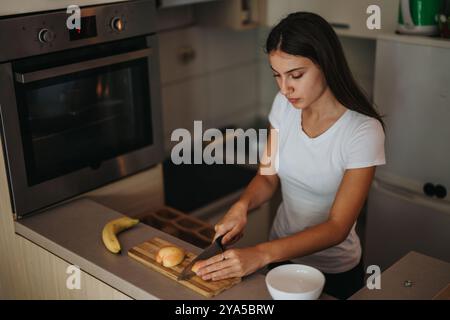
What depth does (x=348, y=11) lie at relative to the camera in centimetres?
232

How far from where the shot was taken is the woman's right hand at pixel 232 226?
159 centimetres

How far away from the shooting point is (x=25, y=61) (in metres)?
1.69

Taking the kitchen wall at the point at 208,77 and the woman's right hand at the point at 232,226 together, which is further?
the kitchen wall at the point at 208,77

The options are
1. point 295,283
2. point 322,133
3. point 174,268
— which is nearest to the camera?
point 295,283

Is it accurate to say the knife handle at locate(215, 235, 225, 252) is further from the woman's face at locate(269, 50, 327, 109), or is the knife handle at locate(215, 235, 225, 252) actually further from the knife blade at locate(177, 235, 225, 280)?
the woman's face at locate(269, 50, 327, 109)

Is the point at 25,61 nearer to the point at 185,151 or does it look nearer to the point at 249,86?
the point at 185,151

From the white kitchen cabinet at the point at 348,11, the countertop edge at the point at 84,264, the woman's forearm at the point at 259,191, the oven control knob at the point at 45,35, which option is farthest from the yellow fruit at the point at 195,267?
the white kitchen cabinet at the point at 348,11

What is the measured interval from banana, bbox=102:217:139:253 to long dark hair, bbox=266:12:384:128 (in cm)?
60

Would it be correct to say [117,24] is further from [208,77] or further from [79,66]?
[208,77]

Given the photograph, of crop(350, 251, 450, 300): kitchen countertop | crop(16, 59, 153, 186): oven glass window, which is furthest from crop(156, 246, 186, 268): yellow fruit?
crop(16, 59, 153, 186): oven glass window

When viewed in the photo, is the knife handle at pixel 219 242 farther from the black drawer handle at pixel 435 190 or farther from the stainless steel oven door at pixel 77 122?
the black drawer handle at pixel 435 190

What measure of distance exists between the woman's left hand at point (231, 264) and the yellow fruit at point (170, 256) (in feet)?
0.24

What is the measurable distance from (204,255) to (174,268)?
0.08 metres

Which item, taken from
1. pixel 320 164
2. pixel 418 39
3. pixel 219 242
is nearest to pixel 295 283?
pixel 219 242
